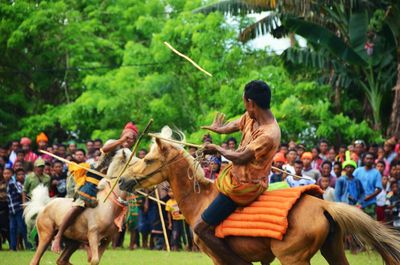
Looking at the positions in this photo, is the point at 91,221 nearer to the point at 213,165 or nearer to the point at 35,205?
the point at 35,205

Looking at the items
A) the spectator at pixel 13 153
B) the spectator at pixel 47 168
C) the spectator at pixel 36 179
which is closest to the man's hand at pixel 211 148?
the spectator at pixel 36 179

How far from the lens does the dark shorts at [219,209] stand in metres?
10.3

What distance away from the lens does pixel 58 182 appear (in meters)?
20.1

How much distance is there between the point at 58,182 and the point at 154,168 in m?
9.47

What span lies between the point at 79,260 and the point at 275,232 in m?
8.07

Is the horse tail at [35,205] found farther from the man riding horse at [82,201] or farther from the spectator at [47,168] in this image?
the spectator at [47,168]

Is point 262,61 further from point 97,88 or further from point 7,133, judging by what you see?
point 7,133

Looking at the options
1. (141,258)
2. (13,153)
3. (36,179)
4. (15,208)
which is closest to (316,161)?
(141,258)

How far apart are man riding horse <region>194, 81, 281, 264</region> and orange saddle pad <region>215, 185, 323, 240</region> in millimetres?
82

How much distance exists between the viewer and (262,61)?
29078mm

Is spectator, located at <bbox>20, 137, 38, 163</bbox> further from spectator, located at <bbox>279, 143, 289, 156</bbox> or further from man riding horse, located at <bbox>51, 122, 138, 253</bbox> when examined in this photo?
man riding horse, located at <bbox>51, 122, 138, 253</bbox>

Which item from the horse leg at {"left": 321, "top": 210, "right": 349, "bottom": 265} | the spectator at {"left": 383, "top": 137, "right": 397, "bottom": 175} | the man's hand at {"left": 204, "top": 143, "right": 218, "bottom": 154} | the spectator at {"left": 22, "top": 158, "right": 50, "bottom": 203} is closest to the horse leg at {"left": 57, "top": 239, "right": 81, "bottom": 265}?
the spectator at {"left": 22, "top": 158, "right": 50, "bottom": 203}

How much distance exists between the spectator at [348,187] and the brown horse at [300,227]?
300 inches

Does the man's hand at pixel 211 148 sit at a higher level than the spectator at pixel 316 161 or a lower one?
higher
